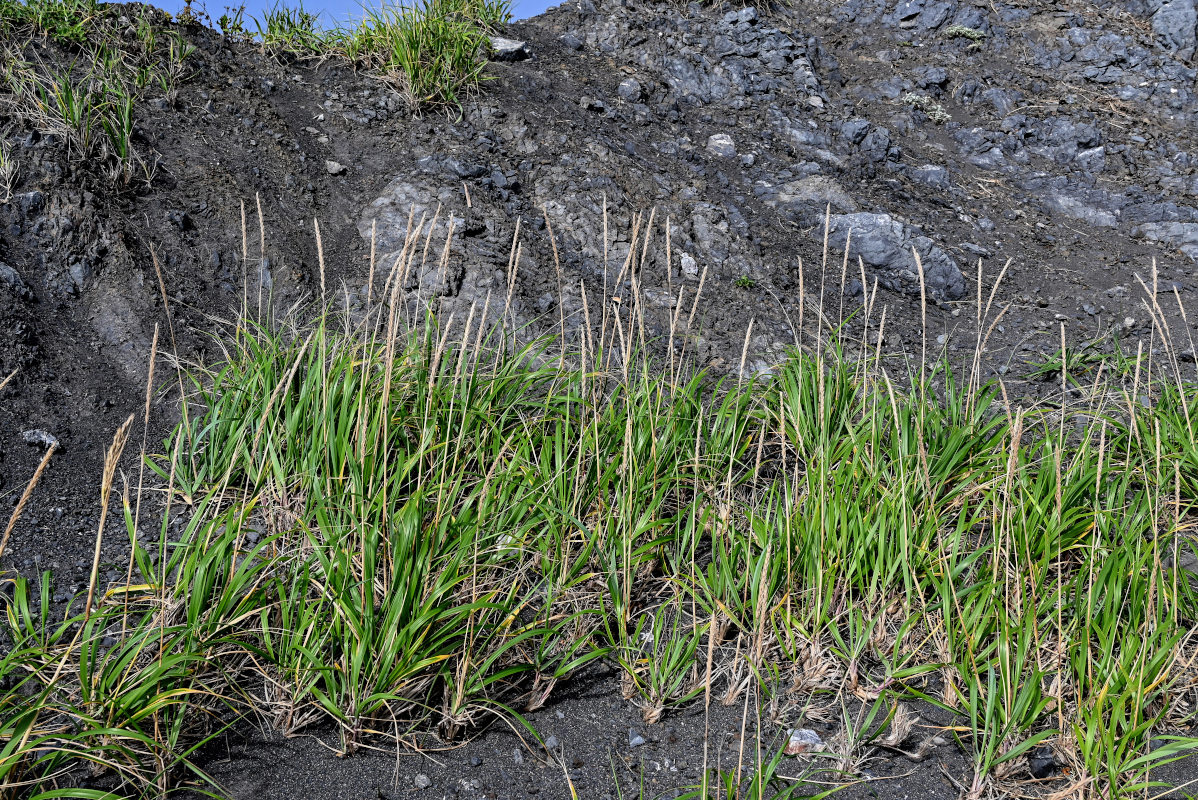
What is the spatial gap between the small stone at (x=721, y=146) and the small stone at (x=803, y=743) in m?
5.39

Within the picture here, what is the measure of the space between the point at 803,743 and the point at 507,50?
6.66 m

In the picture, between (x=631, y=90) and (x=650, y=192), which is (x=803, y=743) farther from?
(x=631, y=90)

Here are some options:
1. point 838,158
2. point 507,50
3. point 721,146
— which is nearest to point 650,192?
point 721,146

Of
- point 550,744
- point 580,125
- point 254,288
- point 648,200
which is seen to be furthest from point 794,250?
point 550,744

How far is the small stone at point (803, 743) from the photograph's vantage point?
239cm

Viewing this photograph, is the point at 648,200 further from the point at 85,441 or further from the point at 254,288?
the point at 85,441

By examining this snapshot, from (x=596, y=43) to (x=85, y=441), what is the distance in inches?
240

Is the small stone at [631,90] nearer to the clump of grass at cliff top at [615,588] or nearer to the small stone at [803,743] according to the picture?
the clump of grass at cliff top at [615,588]

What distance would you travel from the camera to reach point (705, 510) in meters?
3.06

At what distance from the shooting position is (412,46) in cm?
645

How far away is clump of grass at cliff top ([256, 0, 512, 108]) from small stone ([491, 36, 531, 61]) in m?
0.12

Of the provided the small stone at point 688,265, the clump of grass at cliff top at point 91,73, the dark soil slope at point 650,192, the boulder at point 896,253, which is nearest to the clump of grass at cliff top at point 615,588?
the dark soil slope at point 650,192

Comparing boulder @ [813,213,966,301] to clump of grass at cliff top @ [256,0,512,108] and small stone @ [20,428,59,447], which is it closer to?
clump of grass at cliff top @ [256,0,512,108]

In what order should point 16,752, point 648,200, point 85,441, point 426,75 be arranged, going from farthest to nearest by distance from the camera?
point 426,75, point 648,200, point 85,441, point 16,752
